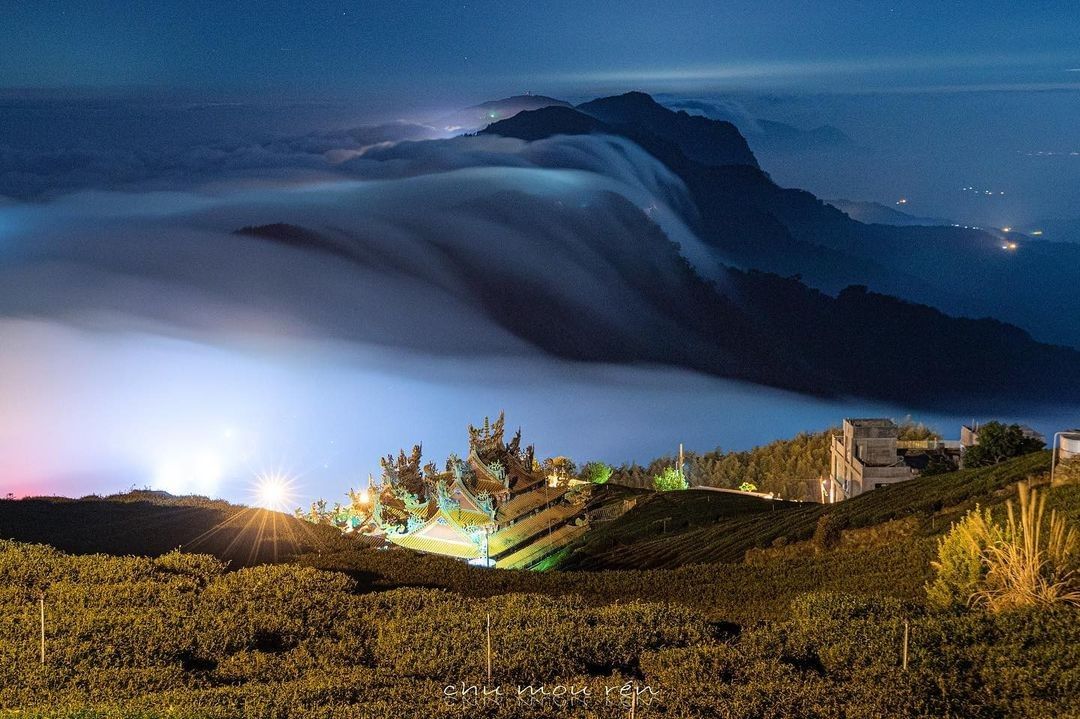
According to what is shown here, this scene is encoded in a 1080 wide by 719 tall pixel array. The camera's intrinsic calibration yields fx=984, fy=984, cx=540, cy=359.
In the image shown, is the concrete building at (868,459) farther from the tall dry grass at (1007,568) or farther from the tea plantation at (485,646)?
the tall dry grass at (1007,568)

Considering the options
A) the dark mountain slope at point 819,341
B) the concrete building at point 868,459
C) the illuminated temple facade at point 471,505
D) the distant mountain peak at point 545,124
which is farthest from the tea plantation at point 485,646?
the distant mountain peak at point 545,124

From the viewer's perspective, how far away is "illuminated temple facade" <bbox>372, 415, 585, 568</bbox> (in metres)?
22.1

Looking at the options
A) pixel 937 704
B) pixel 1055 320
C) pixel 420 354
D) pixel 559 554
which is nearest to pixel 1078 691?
pixel 937 704

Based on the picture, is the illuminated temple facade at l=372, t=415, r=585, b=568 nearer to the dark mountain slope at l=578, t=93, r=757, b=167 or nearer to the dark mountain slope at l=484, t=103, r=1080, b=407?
the dark mountain slope at l=484, t=103, r=1080, b=407

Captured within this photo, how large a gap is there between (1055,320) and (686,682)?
4981 inches

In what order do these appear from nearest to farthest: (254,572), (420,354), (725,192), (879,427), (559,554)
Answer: (254,572), (559,554), (879,427), (420,354), (725,192)

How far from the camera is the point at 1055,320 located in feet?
390

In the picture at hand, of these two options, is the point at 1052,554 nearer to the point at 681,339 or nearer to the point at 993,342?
the point at 681,339

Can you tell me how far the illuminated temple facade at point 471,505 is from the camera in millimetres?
22094

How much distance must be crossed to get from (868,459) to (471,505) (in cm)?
1446

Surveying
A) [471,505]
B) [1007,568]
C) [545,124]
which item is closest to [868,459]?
[471,505]

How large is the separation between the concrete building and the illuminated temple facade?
1080cm

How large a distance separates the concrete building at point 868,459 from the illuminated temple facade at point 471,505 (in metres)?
10.8

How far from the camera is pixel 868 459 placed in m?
30.7
